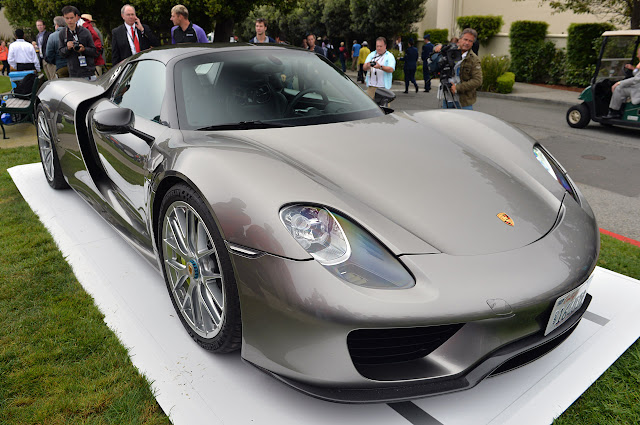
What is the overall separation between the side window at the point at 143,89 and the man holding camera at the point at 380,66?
18.9ft

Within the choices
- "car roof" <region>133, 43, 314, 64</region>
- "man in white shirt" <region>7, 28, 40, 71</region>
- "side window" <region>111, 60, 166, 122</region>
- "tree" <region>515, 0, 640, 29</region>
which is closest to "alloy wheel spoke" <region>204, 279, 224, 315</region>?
"side window" <region>111, 60, 166, 122</region>

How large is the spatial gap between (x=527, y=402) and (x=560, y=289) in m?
0.52

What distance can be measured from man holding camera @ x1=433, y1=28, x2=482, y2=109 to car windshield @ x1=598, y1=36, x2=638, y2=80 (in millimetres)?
3903

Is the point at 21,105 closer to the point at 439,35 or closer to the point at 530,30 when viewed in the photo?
the point at 530,30

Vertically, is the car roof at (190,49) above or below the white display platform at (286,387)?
above

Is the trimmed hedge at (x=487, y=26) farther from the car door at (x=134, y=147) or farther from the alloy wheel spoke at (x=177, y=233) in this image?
the alloy wheel spoke at (x=177, y=233)

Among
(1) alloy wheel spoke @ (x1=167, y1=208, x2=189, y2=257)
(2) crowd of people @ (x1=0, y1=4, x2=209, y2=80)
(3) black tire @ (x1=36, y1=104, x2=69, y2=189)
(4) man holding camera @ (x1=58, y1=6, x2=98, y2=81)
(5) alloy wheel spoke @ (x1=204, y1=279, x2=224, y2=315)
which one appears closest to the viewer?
(5) alloy wheel spoke @ (x1=204, y1=279, x2=224, y2=315)

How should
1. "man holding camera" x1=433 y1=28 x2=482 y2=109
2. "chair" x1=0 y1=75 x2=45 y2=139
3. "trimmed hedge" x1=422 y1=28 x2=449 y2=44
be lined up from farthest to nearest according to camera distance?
"trimmed hedge" x1=422 y1=28 x2=449 y2=44, "chair" x1=0 y1=75 x2=45 y2=139, "man holding camera" x1=433 y1=28 x2=482 y2=109

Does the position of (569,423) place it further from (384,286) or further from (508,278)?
(384,286)

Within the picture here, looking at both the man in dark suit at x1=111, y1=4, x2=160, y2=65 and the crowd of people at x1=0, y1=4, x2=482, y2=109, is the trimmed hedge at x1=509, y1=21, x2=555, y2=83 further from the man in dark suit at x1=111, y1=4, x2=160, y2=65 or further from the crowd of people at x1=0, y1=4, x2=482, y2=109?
the man in dark suit at x1=111, y1=4, x2=160, y2=65

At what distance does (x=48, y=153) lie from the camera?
455 centimetres

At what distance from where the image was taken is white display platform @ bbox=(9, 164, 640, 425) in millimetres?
1980

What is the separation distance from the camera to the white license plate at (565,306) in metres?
1.87

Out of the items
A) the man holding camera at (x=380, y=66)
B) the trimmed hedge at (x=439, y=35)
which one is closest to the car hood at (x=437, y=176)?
the man holding camera at (x=380, y=66)
